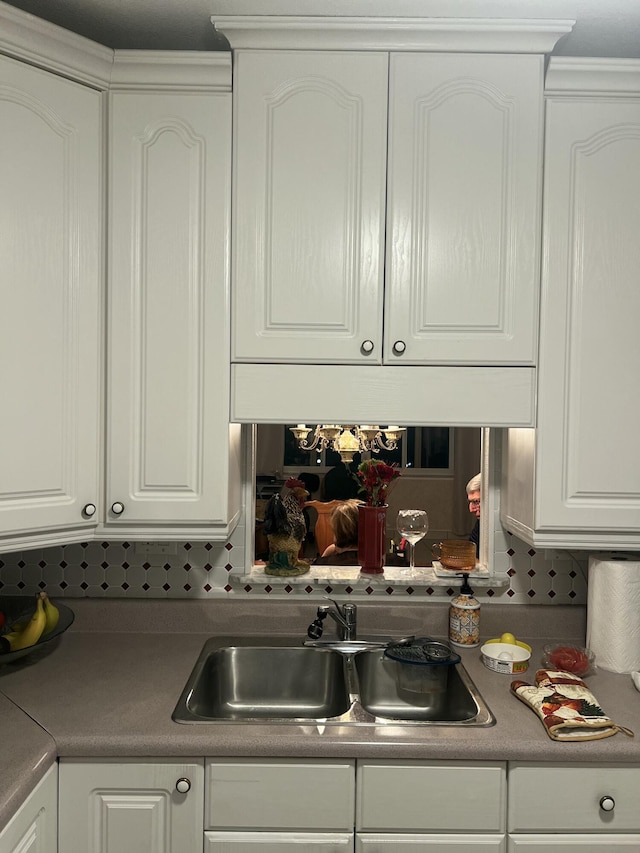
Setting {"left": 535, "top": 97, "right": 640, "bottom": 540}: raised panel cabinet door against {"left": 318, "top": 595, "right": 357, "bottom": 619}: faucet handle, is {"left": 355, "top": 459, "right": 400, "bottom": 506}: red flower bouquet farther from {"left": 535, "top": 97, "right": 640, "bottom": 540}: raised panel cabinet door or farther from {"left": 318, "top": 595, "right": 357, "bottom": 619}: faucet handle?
{"left": 535, "top": 97, "right": 640, "bottom": 540}: raised panel cabinet door

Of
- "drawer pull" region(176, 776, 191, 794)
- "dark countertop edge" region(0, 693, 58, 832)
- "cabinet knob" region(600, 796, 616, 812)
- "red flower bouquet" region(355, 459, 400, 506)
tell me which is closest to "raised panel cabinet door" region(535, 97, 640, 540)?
"red flower bouquet" region(355, 459, 400, 506)

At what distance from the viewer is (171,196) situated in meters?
1.75

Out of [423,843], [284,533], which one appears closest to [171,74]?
→ [284,533]

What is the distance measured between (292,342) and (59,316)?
0.57 meters

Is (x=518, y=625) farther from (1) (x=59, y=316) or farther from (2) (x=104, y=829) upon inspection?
(1) (x=59, y=316)

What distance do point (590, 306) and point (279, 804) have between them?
4.60 ft

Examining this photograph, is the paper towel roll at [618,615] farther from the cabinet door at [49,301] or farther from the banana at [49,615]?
the banana at [49,615]

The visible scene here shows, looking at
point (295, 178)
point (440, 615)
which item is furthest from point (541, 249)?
point (440, 615)

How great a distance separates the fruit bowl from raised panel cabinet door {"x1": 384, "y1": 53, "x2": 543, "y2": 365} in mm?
1171

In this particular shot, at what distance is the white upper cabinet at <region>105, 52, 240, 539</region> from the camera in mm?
1748

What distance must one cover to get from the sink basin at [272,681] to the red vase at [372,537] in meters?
0.32

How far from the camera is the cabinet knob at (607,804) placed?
59.5 inches

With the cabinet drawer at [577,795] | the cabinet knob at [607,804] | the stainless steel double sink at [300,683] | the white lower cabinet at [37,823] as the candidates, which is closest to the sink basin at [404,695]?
the stainless steel double sink at [300,683]

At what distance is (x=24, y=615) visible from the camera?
2.00 metres
